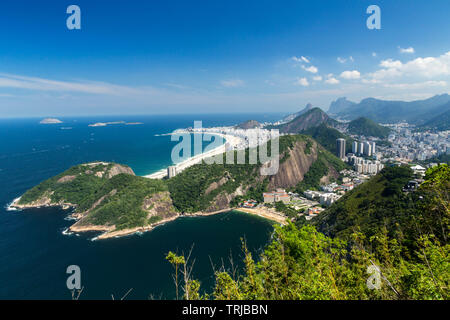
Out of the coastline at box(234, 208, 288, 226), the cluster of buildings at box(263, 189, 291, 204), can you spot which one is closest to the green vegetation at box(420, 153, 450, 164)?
the cluster of buildings at box(263, 189, 291, 204)

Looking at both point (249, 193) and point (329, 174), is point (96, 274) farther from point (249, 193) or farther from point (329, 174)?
point (329, 174)

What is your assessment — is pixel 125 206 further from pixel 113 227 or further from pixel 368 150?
pixel 368 150

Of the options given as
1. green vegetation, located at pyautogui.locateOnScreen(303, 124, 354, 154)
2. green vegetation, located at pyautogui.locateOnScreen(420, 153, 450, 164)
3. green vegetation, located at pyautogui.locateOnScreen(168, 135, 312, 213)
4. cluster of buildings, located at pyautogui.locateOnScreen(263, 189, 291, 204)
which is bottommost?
cluster of buildings, located at pyautogui.locateOnScreen(263, 189, 291, 204)

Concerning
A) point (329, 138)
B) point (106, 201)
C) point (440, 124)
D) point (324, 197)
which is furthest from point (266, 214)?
point (440, 124)

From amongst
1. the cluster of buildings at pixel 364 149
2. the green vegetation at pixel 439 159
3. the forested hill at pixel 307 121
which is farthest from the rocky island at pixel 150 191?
the forested hill at pixel 307 121

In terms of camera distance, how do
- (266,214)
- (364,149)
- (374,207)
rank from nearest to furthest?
(374,207)
(266,214)
(364,149)

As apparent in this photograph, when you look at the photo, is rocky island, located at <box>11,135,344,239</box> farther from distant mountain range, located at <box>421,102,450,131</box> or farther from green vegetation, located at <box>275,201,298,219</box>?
distant mountain range, located at <box>421,102,450,131</box>

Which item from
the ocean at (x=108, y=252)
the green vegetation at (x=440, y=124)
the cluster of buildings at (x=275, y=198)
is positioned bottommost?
the ocean at (x=108, y=252)

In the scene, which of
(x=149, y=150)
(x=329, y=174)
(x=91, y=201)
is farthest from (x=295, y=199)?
(x=149, y=150)

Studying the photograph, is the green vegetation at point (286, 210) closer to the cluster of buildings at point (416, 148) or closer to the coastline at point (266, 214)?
the coastline at point (266, 214)
